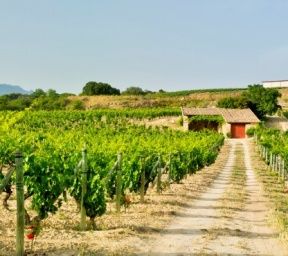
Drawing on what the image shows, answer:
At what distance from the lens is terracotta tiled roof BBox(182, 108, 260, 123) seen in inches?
2761

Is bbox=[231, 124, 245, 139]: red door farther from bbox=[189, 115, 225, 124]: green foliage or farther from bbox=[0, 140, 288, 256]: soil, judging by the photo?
bbox=[0, 140, 288, 256]: soil

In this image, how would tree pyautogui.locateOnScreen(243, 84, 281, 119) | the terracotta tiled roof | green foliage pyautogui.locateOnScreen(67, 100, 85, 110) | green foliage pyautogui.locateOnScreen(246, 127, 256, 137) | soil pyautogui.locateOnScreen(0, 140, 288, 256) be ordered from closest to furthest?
soil pyautogui.locateOnScreen(0, 140, 288, 256) → green foliage pyautogui.locateOnScreen(246, 127, 256, 137) → the terracotta tiled roof → tree pyautogui.locateOnScreen(243, 84, 281, 119) → green foliage pyautogui.locateOnScreen(67, 100, 85, 110)

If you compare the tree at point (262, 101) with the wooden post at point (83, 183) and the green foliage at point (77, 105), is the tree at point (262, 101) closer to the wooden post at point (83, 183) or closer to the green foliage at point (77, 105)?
the green foliage at point (77, 105)

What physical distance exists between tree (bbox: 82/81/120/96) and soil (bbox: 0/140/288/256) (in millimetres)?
106651

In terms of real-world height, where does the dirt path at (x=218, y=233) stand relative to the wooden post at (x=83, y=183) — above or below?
below

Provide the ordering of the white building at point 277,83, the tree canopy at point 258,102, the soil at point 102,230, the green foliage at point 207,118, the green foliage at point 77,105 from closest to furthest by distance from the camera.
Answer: the soil at point 102,230 → the green foliage at point 207,118 → the tree canopy at point 258,102 → the green foliage at point 77,105 → the white building at point 277,83

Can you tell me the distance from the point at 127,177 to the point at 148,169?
6.51 ft

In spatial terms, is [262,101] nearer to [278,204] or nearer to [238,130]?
[238,130]

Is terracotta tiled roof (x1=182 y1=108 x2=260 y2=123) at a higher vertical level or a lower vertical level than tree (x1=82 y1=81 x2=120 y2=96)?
lower

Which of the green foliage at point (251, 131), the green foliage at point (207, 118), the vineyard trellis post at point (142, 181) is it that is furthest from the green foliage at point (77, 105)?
the vineyard trellis post at point (142, 181)

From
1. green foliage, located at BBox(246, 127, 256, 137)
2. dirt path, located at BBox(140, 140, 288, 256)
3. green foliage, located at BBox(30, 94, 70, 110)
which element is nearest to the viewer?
dirt path, located at BBox(140, 140, 288, 256)

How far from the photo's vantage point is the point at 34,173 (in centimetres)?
1058

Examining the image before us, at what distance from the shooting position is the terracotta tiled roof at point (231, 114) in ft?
230

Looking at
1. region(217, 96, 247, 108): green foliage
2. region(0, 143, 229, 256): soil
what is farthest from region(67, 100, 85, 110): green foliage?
region(0, 143, 229, 256): soil
